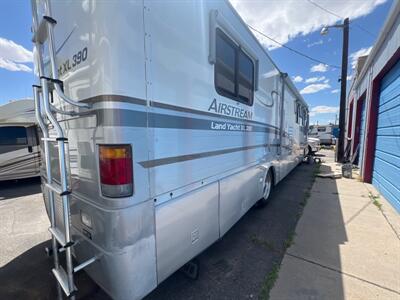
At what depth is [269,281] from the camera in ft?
7.32

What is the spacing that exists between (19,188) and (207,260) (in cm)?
656

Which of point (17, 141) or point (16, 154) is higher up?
point (17, 141)

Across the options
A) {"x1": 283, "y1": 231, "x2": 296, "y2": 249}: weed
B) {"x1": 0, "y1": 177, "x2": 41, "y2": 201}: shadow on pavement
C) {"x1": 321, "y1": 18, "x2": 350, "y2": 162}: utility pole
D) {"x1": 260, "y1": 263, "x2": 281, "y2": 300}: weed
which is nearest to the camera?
{"x1": 260, "y1": 263, "x2": 281, "y2": 300}: weed

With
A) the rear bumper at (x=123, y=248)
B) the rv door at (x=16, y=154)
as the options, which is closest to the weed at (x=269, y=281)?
the rear bumper at (x=123, y=248)

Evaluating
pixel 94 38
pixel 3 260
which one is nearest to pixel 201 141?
pixel 94 38

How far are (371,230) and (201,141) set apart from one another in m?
3.40

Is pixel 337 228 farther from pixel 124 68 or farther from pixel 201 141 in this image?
pixel 124 68

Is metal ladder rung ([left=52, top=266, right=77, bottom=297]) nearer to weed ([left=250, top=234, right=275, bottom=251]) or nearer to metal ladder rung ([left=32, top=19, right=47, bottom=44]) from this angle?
metal ladder rung ([left=32, top=19, right=47, bottom=44])

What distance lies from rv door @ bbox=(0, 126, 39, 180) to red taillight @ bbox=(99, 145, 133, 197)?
6851 mm

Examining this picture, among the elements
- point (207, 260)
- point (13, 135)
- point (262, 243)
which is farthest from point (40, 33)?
point (13, 135)

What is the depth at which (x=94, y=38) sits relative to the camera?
4.34 ft

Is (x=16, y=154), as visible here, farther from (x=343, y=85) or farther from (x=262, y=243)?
(x=343, y=85)

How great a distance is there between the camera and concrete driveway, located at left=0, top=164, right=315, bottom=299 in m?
2.12

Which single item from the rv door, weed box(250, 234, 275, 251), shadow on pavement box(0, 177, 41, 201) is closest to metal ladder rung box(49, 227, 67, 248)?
weed box(250, 234, 275, 251)
